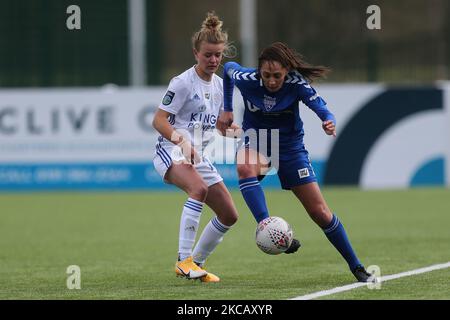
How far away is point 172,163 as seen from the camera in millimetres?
9258

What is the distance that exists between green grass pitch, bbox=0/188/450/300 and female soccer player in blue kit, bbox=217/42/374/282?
A: 1.67ft

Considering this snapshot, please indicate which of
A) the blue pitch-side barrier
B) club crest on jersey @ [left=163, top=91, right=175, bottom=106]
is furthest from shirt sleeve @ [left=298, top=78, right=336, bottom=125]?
the blue pitch-side barrier

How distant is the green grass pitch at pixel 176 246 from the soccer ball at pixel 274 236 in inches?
12.2

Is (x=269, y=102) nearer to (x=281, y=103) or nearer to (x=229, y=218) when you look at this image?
(x=281, y=103)

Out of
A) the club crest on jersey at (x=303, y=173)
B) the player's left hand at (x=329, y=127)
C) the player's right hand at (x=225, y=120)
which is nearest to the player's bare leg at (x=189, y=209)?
the player's right hand at (x=225, y=120)

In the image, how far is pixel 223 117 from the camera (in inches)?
367

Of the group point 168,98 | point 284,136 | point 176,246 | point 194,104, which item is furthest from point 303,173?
point 176,246

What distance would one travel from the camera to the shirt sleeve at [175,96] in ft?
29.8

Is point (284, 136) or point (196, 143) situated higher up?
point (284, 136)

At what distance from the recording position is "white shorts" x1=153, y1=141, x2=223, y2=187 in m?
9.28

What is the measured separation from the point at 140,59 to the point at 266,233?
1346cm

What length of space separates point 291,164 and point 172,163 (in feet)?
3.56

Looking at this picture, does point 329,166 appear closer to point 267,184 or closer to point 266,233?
point 267,184
